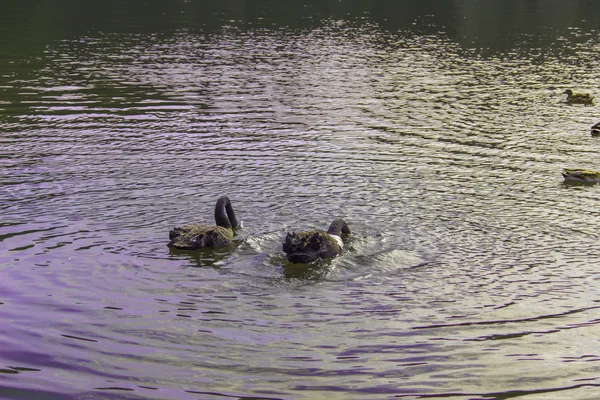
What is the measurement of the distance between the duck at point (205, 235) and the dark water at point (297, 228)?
0.31 m

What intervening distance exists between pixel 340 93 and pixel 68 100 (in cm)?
1301

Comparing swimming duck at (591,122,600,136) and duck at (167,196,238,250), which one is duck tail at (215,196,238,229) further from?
swimming duck at (591,122,600,136)

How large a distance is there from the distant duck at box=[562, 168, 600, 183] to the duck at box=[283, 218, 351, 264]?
926cm

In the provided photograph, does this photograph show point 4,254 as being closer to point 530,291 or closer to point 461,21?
point 530,291

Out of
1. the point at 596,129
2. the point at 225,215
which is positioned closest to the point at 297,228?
the point at 225,215

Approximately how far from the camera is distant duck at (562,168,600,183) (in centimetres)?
2417

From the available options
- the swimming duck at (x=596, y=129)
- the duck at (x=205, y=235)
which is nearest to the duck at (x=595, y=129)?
the swimming duck at (x=596, y=129)

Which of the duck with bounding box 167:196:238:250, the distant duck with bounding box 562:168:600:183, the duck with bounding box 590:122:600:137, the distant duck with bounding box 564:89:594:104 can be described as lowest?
the distant duck with bounding box 564:89:594:104

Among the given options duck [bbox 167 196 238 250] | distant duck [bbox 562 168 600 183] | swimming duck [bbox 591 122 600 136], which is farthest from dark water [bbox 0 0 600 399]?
swimming duck [bbox 591 122 600 136]

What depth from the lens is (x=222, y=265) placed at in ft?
58.9

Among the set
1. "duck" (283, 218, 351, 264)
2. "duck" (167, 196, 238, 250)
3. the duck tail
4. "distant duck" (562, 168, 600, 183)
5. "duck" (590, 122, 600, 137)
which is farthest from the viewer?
"duck" (590, 122, 600, 137)

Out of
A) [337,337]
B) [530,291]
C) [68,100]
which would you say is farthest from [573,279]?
[68,100]

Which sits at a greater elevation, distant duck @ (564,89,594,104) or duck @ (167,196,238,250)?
duck @ (167,196,238,250)

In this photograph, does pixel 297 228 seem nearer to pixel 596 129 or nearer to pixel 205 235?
pixel 205 235
